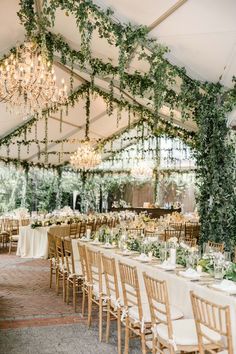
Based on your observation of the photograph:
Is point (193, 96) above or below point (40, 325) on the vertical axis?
above

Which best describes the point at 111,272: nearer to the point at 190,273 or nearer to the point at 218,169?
the point at 190,273

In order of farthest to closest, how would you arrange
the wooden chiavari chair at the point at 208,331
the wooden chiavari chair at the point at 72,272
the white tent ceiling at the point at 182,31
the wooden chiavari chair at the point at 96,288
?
the wooden chiavari chair at the point at 72,272 < the white tent ceiling at the point at 182,31 < the wooden chiavari chair at the point at 96,288 < the wooden chiavari chair at the point at 208,331

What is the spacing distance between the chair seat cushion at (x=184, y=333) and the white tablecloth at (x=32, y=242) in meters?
7.28

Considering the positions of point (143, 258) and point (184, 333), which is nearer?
point (184, 333)

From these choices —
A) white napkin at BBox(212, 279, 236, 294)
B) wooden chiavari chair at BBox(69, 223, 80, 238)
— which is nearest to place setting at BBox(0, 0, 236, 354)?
white napkin at BBox(212, 279, 236, 294)

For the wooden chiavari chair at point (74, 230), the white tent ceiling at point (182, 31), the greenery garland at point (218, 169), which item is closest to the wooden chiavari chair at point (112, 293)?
the white tent ceiling at point (182, 31)

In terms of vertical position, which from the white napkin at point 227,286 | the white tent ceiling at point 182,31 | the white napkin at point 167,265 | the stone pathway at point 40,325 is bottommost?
the stone pathway at point 40,325

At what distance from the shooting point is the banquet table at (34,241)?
10.5 meters

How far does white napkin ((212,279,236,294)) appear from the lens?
3.54m

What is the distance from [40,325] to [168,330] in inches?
89.4

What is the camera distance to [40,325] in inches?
196

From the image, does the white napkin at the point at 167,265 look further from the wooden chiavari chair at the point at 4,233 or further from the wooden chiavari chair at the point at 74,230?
the wooden chiavari chair at the point at 4,233

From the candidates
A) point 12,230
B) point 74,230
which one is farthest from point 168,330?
point 12,230

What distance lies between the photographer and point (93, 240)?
715 centimetres
